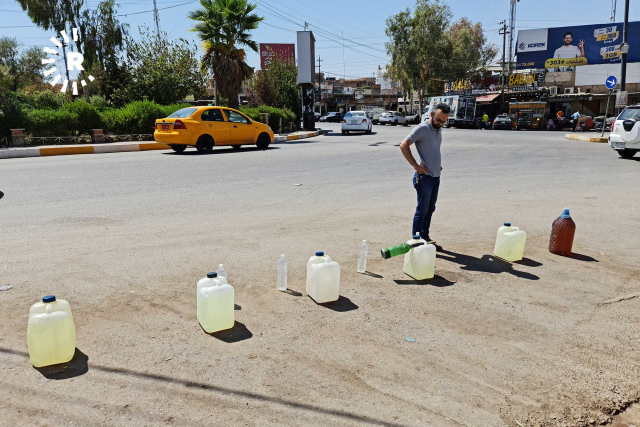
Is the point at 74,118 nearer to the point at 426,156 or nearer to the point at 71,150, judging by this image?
the point at 71,150

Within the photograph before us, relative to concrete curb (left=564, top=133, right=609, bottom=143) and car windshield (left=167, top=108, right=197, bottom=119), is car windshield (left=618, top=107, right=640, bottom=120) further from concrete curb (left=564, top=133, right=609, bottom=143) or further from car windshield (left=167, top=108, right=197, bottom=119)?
car windshield (left=167, top=108, right=197, bottom=119)

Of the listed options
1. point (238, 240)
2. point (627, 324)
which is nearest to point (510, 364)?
point (627, 324)

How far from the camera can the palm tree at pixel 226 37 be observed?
82.9 feet

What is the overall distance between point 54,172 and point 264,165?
4.96 m

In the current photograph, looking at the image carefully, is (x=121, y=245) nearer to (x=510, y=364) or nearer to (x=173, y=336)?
(x=173, y=336)

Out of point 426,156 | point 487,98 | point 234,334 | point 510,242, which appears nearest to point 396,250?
point 426,156

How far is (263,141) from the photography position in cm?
1794

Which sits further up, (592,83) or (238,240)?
(592,83)

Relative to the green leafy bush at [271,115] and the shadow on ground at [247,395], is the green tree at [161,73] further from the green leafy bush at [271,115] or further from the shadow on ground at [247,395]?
the shadow on ground at [247,395]

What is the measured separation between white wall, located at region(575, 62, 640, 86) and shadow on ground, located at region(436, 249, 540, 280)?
145 ft

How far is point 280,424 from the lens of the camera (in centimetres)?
261

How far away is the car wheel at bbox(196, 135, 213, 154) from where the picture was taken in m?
15.7

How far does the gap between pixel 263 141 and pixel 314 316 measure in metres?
14.5

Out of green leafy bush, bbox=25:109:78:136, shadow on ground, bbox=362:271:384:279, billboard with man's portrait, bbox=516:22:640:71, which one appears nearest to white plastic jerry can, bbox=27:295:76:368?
shadow on ground, bbox=362:271:384:279
